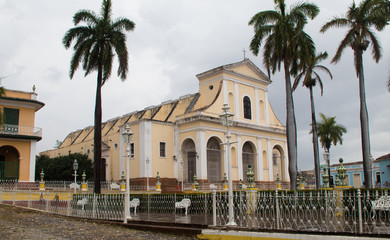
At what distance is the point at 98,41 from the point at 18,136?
1000 cm

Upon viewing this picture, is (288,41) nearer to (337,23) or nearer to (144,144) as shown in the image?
(337,23)

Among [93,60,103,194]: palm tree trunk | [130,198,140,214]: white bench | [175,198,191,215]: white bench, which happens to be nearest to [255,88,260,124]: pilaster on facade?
[93,60,103,194]: palm tree trunk

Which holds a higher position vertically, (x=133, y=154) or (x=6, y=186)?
(x=133, y=154)

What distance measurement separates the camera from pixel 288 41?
23562 mm

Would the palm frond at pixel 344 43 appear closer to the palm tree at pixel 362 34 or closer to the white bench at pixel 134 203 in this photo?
the palm tree at pixel 362 34

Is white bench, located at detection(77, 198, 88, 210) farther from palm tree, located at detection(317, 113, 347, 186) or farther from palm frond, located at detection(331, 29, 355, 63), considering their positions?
palm tree, located at detection(317, 113, 347, 186)

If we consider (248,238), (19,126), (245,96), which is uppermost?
(245,96)

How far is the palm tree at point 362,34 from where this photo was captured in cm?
2162

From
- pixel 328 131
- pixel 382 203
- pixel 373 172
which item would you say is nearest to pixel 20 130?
pixel 382 203

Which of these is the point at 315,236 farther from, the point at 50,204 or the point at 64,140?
the point at 64,140

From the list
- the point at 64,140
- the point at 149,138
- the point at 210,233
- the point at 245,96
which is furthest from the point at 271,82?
the point at 64,140

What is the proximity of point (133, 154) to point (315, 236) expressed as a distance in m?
27.1

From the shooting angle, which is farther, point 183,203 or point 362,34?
point 362,34

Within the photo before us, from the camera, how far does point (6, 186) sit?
25562mm
